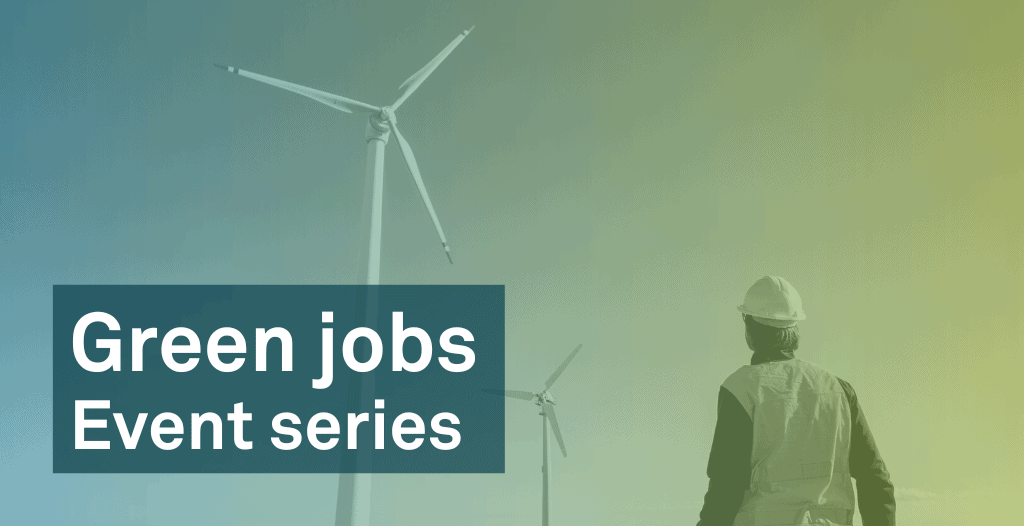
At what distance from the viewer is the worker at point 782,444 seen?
7980 millimetres

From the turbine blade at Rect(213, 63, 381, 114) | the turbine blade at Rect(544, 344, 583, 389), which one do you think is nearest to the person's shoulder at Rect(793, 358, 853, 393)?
the turbine blade at Rect(213, 63, 381, 114)

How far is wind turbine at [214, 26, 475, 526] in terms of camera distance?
41.5m

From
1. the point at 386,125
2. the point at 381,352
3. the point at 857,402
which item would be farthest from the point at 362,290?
the point at 857,402

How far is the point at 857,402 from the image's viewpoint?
845cm

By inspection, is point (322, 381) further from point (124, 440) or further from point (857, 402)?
point (857, 402)

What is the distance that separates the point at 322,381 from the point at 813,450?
100ft

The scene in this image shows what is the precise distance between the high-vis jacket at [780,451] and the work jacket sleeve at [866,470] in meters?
0.17

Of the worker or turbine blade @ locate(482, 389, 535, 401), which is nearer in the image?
the worker

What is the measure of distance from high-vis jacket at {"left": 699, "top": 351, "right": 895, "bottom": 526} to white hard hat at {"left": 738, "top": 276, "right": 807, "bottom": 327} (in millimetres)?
382

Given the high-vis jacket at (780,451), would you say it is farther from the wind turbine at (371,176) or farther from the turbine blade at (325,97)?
the turbine blade at (325,97)

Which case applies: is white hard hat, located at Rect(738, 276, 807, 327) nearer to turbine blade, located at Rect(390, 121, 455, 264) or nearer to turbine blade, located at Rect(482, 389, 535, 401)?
turbine blade, located at Rect(390, 121, 455, 264)

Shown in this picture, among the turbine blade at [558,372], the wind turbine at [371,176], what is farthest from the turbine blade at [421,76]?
the turbine blade at [558,372]

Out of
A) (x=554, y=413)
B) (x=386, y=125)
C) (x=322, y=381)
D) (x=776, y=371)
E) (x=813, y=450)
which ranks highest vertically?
(x=386, y=125)

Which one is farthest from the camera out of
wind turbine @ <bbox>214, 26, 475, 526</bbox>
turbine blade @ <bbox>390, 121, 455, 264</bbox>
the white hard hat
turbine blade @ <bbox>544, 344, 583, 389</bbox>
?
turbine blade @ <bbox>544, 344, 583, 389</bbox>
